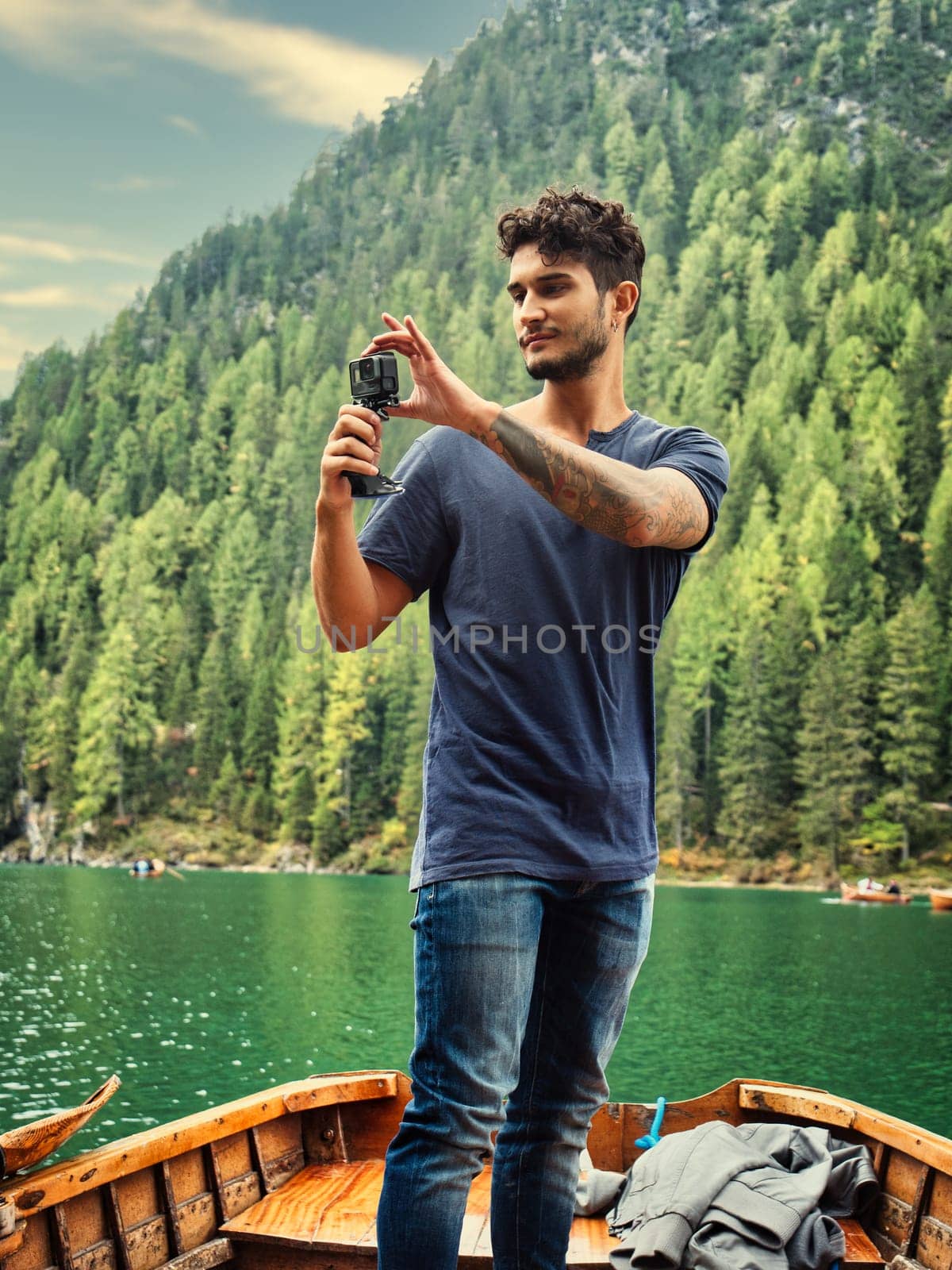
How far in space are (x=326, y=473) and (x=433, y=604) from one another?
0.43 metres

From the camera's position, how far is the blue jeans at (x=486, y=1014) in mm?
2234

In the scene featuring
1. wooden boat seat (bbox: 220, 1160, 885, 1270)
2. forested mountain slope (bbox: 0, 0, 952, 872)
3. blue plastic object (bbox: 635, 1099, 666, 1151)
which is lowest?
wooden boat seat (bbox: 220, 1160, 885, 1270)

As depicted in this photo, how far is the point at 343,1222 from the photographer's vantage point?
4.31 meters

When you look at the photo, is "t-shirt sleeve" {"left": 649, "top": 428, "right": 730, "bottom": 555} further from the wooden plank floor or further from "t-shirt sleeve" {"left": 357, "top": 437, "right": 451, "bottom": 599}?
the wooden plank floor

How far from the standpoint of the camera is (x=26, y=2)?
6732 inches

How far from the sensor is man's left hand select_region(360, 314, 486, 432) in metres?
2.26

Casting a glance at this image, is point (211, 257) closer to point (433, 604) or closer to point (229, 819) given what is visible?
point (229, 819)

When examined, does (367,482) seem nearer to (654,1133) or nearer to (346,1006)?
(654,1133)

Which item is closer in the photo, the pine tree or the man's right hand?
the man's right hand

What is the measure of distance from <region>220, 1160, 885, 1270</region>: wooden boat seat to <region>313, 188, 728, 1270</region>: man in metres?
1.70

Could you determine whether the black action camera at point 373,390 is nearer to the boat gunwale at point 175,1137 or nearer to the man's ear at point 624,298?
the man's ear at point 624,298

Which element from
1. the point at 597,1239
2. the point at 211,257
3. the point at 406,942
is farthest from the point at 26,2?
the point at 597,1239

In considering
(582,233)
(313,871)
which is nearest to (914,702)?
(313,871)

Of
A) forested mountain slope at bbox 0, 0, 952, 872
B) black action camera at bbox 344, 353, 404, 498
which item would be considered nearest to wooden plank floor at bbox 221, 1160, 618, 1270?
black action camera at bbox 344, 353, 404, 498
